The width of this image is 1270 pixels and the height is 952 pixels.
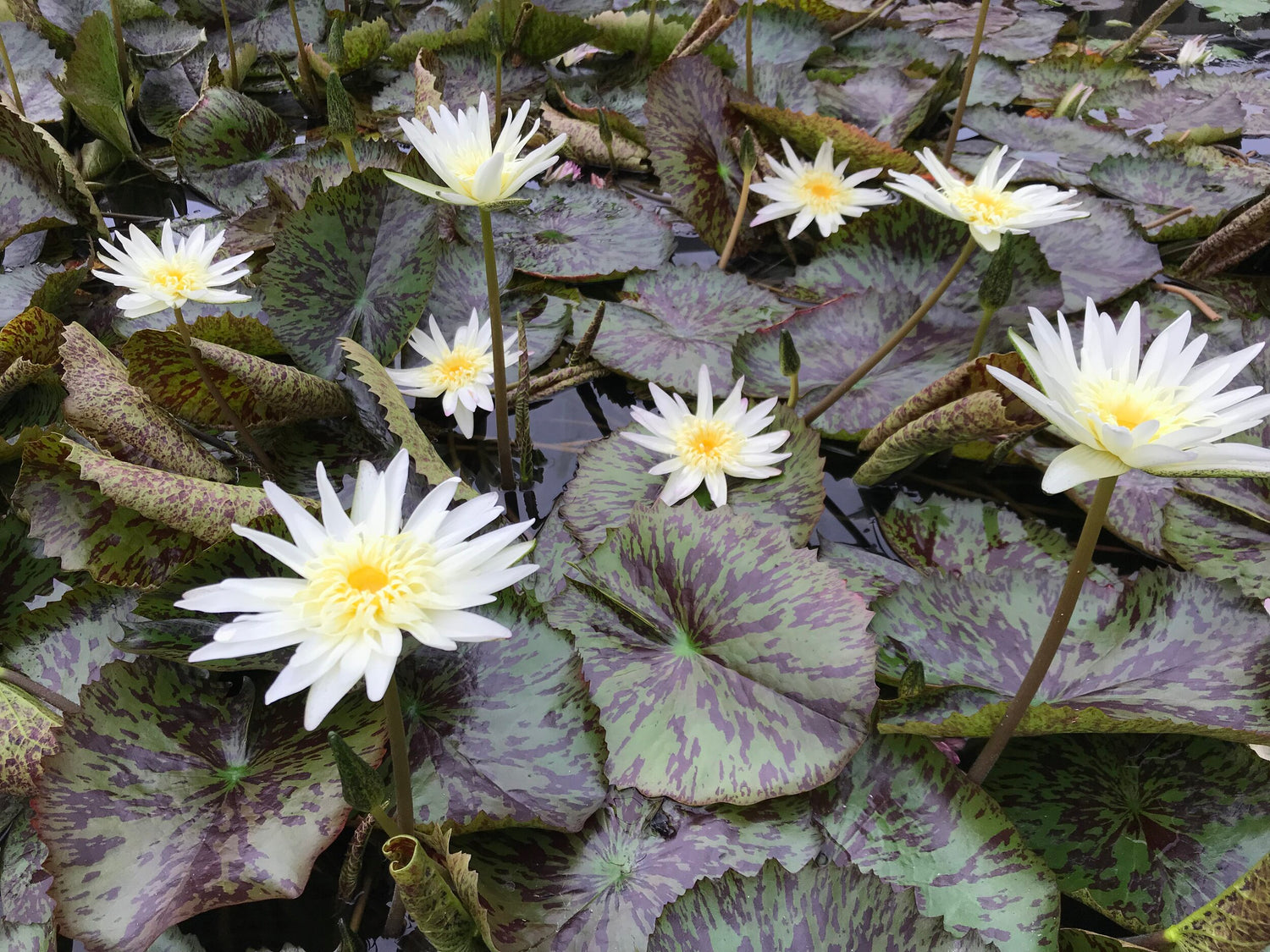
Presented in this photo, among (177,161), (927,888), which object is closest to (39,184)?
(177,161)

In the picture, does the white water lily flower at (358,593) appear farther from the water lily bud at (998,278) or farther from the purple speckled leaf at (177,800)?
the water lily bud at (998,278)

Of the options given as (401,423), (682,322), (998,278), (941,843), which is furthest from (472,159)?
(941,843)

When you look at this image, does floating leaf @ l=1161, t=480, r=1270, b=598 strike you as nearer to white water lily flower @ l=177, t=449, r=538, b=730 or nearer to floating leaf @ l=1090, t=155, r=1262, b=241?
floating leaf @ l=1090, t=155, r=1262, b=241

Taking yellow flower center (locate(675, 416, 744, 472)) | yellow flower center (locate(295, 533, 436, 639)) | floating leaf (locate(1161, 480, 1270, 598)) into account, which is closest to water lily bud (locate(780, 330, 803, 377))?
yellow flower center (locate(675, 416, 744, 472))

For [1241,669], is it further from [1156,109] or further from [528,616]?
[1156,109]

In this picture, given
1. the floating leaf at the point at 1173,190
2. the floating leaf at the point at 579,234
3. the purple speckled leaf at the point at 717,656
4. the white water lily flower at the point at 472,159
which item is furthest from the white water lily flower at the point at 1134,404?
the floating leaf at the point at 1173,190

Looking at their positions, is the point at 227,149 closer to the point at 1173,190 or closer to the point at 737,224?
the point at 737,224
